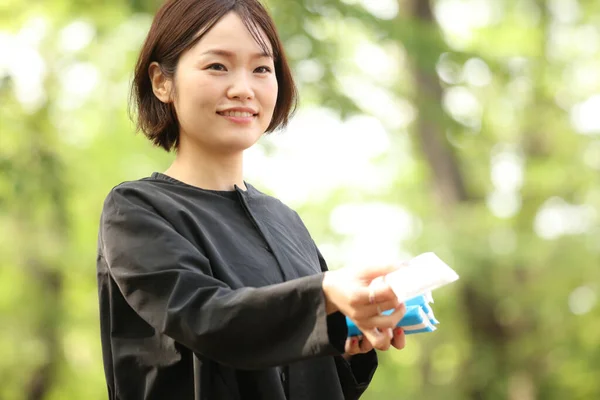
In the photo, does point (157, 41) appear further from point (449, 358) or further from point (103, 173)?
point (449, 358)

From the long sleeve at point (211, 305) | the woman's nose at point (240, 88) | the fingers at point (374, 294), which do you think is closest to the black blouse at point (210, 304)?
the long sleeve at point (211, 305)

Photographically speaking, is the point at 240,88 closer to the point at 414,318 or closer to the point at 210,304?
the point at 210,304

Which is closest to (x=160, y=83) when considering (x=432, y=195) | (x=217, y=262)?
(x=217, y=262)

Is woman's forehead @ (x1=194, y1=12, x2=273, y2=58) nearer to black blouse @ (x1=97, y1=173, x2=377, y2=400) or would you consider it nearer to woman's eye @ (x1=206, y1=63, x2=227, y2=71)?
woman's eye @ (x1=206, y1=63, x2=227, y2=71)

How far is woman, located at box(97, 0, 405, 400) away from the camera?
55.0 inches

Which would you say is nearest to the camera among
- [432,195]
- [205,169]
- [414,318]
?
[414,318]

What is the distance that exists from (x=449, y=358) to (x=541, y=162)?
3.65 metres

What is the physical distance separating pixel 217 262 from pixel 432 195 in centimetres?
928

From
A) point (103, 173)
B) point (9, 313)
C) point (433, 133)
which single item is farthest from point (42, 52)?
point (433, 133)

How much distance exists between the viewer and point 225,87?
1780 mm

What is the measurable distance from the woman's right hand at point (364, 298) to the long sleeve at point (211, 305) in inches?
1.5

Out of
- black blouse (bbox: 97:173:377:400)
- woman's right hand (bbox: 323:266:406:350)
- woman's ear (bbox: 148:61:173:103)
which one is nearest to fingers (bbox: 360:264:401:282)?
woman's right hand (bbox: 323:266:406:350)

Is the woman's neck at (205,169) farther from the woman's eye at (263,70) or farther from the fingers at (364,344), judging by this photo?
the fingers at (364,344)

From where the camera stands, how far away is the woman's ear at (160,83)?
192 centimetres
